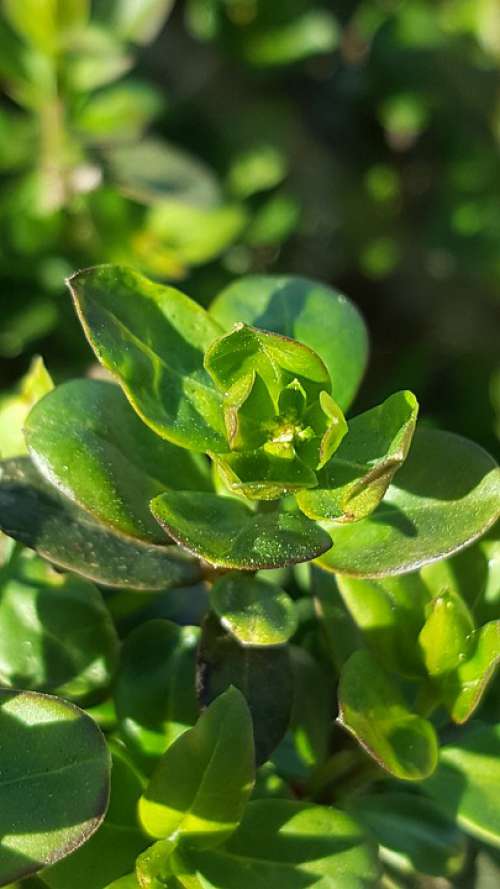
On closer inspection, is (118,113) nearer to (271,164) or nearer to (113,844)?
(271,164)

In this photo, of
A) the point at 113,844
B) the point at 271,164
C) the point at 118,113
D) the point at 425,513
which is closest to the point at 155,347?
the point at 425,513

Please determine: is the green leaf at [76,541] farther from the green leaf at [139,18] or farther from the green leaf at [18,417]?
the green leaf at [139,18]

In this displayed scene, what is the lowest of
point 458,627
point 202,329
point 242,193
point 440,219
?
point 440,219

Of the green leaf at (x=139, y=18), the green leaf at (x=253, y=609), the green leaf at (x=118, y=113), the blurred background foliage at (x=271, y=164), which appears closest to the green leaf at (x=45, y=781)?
the green leaf at (x=253, y=609)

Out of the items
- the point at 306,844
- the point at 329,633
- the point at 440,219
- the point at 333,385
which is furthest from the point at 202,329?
the point at 440,219

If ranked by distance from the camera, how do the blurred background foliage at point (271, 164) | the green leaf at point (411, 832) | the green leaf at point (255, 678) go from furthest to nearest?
the blurred background foliage at point (271, 164) < the green leaf at point (411, 832) < the green leaf at point (255, 678)

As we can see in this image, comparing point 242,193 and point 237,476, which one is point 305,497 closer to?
point 237,476
